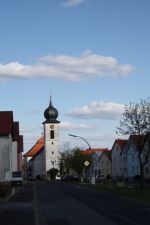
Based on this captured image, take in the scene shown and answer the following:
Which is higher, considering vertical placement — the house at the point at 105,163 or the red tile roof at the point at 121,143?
the red tile roof at the point at 121,143

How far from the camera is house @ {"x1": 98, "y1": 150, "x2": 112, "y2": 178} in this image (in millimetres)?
152750

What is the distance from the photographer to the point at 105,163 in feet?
511

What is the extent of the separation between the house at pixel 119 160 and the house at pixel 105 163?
7.59m

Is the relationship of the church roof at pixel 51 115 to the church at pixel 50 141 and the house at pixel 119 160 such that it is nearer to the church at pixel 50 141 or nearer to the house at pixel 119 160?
the church at pixel 50 141

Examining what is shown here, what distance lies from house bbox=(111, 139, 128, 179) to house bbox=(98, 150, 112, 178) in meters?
7.59

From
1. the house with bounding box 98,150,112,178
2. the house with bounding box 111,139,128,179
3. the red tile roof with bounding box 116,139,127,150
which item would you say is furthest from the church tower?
the red tile roof with bounding box 116,139,127,150

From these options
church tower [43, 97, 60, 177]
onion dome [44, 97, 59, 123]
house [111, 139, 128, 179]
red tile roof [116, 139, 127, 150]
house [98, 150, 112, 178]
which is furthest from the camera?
church tower [43, 97, 60, 177]

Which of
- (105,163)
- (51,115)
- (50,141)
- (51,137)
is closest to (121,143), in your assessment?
(105,163)

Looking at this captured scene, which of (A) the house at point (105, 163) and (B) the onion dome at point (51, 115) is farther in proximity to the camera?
(B) the onion dome at point (51, 115)

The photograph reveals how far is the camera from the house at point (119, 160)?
13012 centimetres

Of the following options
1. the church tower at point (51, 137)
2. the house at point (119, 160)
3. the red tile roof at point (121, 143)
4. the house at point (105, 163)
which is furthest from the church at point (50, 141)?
the red tile roof at point (121, 143)

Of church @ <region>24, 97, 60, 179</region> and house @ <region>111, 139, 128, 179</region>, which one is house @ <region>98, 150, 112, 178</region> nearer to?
house @ <region>111, 139, 128, 179</region>

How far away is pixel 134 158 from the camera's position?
12031 centimetres

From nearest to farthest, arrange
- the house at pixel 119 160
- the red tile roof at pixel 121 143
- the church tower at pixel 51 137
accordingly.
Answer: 1. the house at pixel 119 160
2. the red tile roof at pixel 121 143
3. the church tower at pixel 51 137
